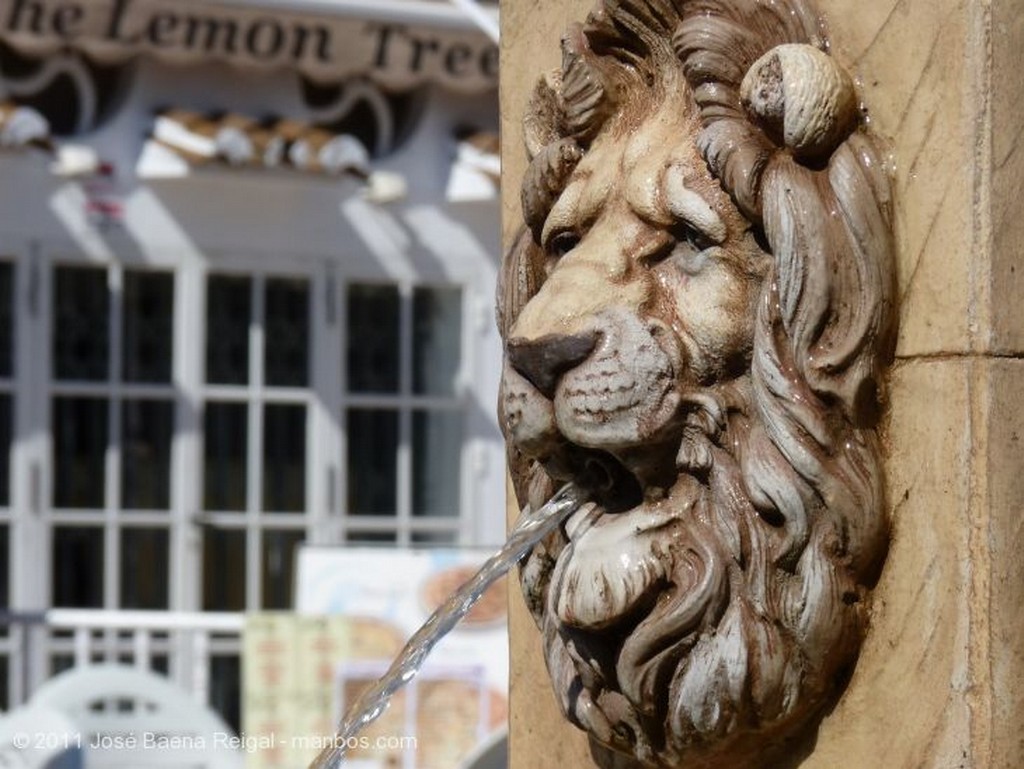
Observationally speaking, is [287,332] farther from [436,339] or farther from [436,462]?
[436,462]

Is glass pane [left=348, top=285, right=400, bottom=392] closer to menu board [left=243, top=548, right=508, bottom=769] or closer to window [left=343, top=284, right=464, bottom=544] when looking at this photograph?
window [left=343, top=284, right=464, bottom=544]

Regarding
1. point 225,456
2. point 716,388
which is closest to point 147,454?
point 225,456

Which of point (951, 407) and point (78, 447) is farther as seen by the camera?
point (78, 447)

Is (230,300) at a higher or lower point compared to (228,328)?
higher

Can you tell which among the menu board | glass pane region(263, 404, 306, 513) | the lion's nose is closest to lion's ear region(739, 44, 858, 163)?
the lion's nose

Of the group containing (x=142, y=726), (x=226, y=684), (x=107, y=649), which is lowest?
(x=226, y=684)

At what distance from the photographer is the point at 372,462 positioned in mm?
9602

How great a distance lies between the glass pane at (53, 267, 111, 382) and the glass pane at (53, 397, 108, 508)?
4.7 inches

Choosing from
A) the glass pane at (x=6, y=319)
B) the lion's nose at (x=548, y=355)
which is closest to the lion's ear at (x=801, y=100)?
the lion's nose at (x=548, y=355)

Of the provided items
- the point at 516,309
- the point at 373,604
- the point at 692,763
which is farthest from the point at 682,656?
the point at 373,604

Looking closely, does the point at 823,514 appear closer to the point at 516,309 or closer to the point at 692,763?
the point at 692,763

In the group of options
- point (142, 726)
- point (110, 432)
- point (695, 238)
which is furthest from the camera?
point (110, 432)

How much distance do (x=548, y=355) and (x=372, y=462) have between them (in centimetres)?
771

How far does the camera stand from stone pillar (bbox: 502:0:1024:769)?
1786 millimetres
